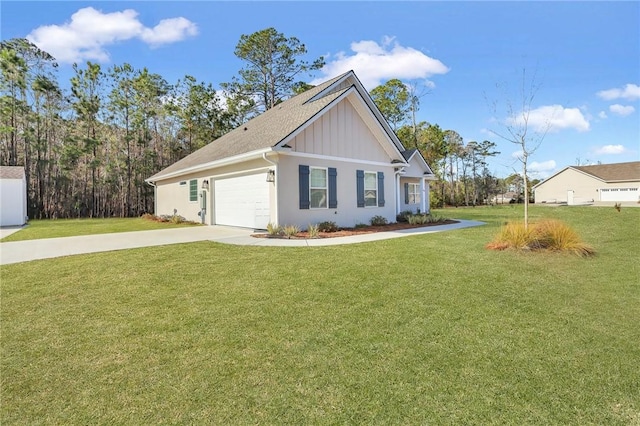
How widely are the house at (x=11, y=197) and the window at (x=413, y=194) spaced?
21.1 meters

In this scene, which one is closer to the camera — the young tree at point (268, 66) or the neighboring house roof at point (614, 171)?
the young tree at point (268, 66)

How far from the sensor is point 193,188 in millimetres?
16266

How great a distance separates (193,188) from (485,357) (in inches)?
620

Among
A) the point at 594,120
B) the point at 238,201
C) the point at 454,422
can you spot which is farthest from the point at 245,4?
the point at 594,120

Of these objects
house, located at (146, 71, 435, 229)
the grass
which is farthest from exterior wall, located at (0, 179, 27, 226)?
house, located at (146, 71, 435, 229)

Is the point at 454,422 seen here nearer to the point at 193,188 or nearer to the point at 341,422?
the point at 341,422

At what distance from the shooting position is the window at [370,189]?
13562mm

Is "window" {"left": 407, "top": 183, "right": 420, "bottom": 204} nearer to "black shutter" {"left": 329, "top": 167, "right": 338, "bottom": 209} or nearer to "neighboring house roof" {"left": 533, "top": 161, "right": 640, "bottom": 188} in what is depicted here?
"black shutter" {"left": 329, "top": 167, "right": 338, "bottom": 209}

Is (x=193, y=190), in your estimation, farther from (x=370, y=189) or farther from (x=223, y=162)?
(x=370, y=189)

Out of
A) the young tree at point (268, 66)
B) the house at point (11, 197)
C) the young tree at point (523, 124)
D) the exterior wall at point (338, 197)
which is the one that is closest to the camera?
the young tree at point (523, 124)

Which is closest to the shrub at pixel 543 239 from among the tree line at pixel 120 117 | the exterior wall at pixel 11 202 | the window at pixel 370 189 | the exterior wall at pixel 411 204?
the window at pixel 370 189

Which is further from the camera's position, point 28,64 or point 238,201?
point 28,64

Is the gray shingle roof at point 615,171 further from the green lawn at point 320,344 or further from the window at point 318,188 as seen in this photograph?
the green lawn at point 320,344

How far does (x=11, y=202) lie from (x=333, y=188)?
17.4 metres
